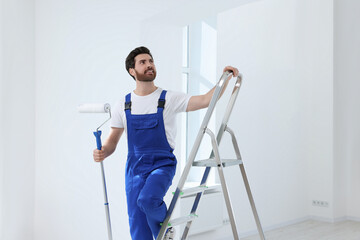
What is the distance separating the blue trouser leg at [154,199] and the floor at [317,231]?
2.76 meters

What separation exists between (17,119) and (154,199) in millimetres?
1603

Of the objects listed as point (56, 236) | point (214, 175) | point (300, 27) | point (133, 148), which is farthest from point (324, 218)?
point (133, 148)

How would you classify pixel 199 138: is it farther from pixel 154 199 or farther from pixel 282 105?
pixel 282 105

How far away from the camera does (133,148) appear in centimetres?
262

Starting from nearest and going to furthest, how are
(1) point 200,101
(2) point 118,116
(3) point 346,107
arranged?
(1) point 200,101, (2) point 118,116, (3) point 346,107

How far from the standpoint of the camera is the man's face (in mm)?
2648

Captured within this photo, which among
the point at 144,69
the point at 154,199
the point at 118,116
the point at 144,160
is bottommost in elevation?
the point at 154,199

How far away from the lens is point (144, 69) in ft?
8.71

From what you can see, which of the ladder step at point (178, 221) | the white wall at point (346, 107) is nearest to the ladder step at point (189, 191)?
the ladder step at point (178, 221)

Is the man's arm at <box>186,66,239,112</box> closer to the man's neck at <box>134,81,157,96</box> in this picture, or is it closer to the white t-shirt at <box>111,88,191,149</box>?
the white t-shirt at <box>111,88,191,149</box>

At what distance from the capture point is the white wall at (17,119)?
10.8 feet

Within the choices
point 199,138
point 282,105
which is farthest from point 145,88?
point 282,105

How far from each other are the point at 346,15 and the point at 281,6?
2.87 ft

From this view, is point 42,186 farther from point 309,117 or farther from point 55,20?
point 309,117
